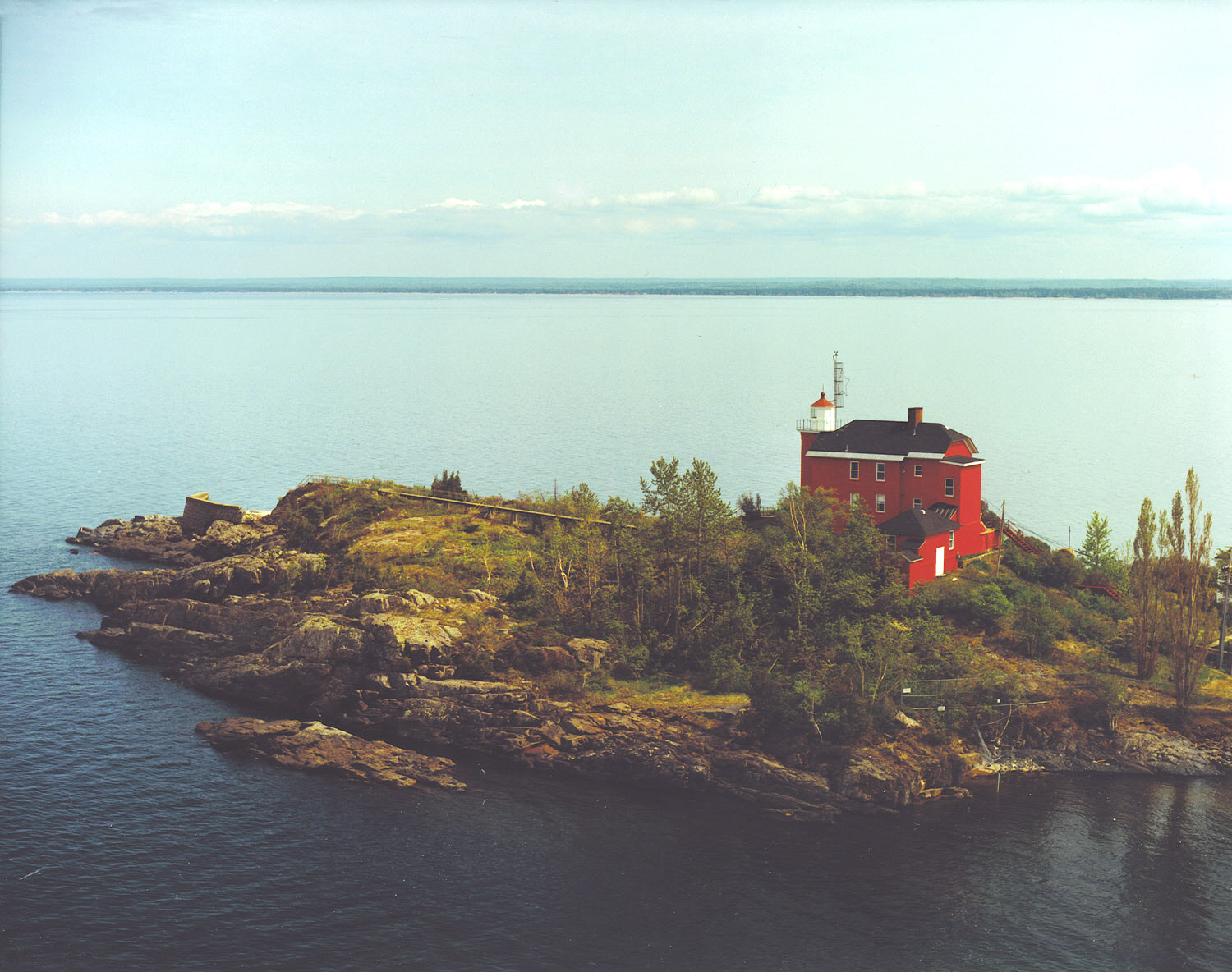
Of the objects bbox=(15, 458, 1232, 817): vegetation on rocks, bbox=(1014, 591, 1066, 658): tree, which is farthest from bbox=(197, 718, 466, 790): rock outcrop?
bbox=(1014, 591, 1066, 658): tree

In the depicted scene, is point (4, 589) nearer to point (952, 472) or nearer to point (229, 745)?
point (229, 745)

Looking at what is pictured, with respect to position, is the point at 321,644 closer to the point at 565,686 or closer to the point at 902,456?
the point at 565,686

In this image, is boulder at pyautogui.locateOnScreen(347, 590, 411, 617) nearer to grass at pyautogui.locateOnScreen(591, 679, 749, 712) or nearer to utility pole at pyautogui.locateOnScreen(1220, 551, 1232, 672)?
grass at pyautogui.locateOnScreen(591, 679, 749, 712)

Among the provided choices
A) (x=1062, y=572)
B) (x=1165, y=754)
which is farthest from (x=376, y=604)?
(x=1062, y=572)

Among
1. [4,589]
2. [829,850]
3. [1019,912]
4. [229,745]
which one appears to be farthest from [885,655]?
[4,589]

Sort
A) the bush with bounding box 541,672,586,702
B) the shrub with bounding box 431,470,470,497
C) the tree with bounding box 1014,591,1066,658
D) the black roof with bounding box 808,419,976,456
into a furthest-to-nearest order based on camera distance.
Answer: the shrub with bounding box 431,470,470,497, the black roof with bounding box 808,419,976,456, the tree with bounding box 1014,591,1066,658, the bush with bounding box 541,672,586,702

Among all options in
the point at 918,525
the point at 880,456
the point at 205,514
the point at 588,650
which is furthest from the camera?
the point at 205,514
